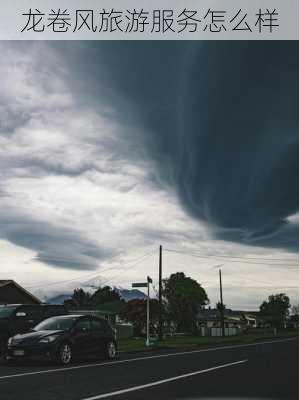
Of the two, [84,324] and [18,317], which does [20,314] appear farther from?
[84,324]

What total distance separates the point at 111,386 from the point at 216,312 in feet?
476

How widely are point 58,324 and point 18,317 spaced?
420cm

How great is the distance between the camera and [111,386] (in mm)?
Result: 10508

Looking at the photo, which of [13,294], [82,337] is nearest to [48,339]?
[82,337]

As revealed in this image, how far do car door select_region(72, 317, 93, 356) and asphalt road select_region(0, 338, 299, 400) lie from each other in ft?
4.16

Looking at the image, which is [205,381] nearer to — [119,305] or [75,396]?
[75,396]

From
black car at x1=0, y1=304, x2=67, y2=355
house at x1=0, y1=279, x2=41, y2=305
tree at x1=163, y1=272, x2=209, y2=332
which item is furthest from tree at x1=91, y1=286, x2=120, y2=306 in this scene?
black car at x1=0, y1=304, x2=67, y2=355

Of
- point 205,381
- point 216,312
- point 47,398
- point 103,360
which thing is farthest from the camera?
point 216,312

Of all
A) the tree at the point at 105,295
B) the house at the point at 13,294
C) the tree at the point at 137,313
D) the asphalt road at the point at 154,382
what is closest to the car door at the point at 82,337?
the asphalt road at the point at 154,382

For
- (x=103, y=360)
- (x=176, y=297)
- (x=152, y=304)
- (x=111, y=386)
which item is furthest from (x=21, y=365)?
(x=176, y=297)

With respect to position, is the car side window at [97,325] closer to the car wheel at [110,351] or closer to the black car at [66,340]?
the black car at [66,340]

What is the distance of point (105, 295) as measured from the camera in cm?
15162

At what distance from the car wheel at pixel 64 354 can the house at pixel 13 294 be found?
107ft

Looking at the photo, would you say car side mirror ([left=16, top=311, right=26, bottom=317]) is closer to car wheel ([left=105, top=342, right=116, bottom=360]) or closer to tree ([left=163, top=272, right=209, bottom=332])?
car wheel ([left=105, top=342, right=116, bottom=360])
